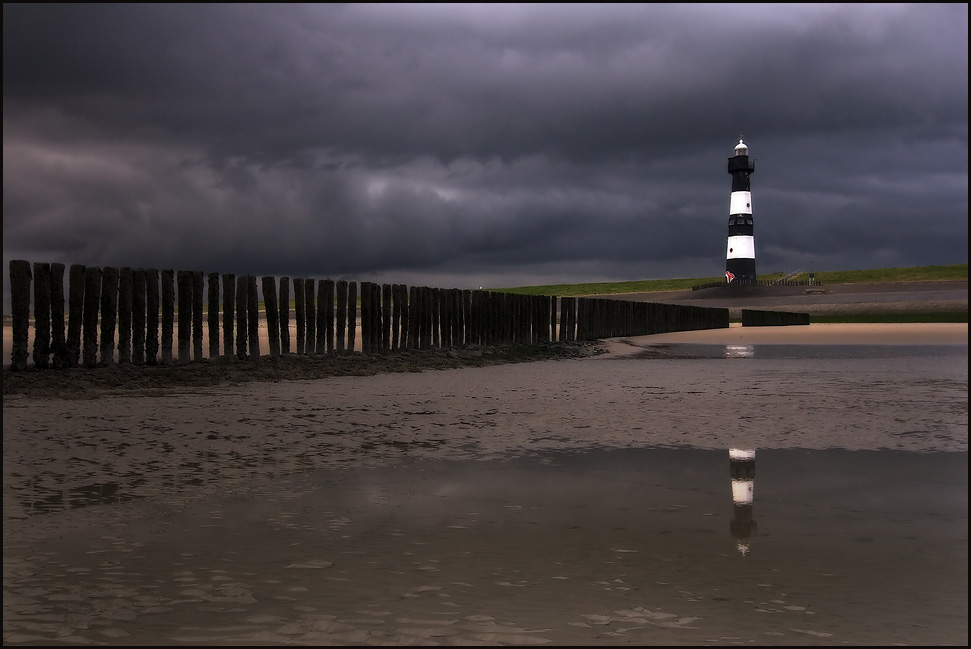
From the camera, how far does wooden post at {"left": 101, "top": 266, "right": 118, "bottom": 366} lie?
1046 centimetres

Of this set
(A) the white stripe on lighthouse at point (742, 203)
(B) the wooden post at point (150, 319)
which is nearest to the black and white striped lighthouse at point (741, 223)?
(A) the white stripe on lighthouse at point (742, 203)

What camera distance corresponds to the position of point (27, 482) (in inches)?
181

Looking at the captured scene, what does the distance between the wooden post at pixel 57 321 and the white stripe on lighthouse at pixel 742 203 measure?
61.1 meters

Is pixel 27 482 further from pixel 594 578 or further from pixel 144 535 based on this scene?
pixel 594 578

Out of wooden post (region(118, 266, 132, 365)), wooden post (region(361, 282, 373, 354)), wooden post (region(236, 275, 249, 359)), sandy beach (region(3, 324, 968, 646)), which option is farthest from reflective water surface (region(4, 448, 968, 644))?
wooden post (region(361, 282, 373, 354))

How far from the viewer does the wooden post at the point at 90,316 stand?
10250mm

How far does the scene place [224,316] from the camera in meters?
12.5

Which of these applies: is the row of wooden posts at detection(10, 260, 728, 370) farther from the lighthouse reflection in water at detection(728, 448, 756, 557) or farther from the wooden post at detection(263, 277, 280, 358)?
the lighthouse reflection in water at detection(728, 448, 756, 557)

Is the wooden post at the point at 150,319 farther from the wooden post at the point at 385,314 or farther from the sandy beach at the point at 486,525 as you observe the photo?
the wooden post at the point at 385,314

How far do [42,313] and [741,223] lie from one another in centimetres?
6112

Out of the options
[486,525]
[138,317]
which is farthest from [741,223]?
[486,525]

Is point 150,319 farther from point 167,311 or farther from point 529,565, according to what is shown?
point 529,565

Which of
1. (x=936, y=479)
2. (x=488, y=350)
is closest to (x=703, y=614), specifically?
(x=936, y=479)

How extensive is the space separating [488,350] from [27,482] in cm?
1264
